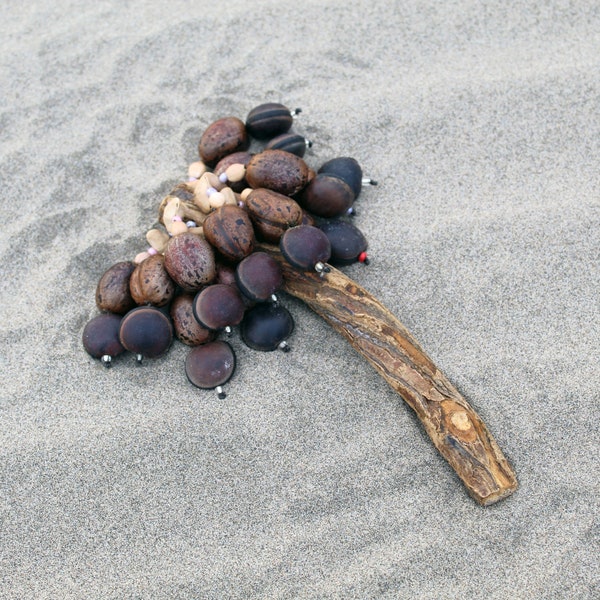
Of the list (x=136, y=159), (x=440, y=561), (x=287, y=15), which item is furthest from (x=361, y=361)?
(x=287, y=15)

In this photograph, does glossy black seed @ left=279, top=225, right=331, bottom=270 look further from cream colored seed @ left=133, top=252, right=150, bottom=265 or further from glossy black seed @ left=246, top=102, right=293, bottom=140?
glossy black seed @ left=246, top=102, right=293, bottom=140

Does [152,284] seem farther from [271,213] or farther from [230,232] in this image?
[271,213]

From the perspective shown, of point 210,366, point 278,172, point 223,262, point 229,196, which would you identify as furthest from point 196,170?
point 210,366

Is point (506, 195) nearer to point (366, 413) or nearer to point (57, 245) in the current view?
point (366, 413)

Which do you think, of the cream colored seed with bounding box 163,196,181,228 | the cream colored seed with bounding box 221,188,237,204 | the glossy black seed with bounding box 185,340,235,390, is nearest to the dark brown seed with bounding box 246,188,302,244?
the cream colored seed with bounding box 221,188,237,204

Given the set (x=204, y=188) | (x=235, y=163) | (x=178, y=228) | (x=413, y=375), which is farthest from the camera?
(x=235, y=163)

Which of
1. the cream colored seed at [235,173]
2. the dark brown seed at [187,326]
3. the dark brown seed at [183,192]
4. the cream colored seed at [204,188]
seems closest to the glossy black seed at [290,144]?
the cream colored seed at [235,173]
